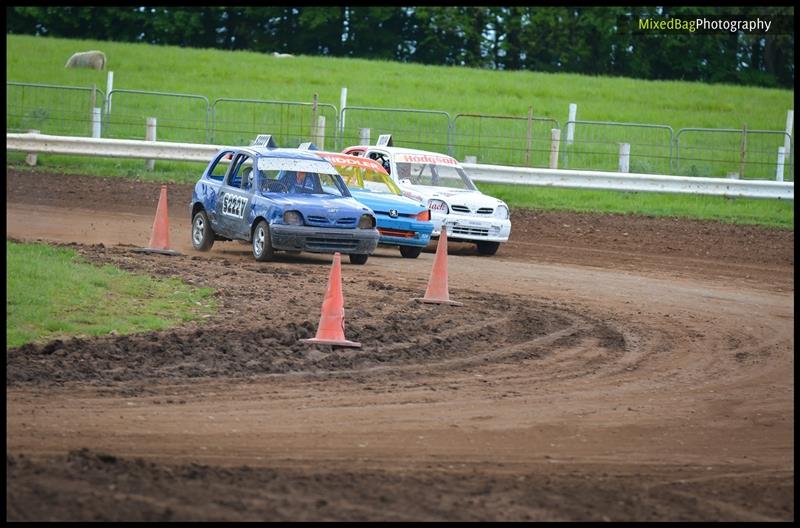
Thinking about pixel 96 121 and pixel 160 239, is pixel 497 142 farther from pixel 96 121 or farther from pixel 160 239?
pixel 160 239

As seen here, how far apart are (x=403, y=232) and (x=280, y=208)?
7.64 feet

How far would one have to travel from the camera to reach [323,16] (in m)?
63.4

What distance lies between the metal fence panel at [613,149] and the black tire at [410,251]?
1006 centimetres

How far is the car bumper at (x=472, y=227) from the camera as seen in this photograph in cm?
1970

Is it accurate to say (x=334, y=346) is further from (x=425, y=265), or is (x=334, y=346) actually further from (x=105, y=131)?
(x=105, y=131)

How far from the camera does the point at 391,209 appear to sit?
1870 centimetres

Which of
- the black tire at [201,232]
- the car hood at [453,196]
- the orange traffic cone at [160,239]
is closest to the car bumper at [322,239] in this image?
the orange traffic cone at [160,239]

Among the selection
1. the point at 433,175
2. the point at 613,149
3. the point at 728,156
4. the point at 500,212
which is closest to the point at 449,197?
the point at 500,212

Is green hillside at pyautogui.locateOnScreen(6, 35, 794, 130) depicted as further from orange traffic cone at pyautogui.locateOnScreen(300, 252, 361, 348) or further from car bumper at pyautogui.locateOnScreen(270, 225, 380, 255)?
orange traffic cone at pyautogui.locateOnScreen(300, 252, 361, 348)

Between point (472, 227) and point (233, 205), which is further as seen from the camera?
point (472, 227)

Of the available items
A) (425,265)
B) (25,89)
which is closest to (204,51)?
(25,89)

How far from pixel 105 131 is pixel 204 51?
81.4 feet

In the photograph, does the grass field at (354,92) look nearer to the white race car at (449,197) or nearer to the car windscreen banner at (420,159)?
the car windscreen banner at (420,159)

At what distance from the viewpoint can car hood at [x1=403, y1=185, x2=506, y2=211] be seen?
65.1 ft
